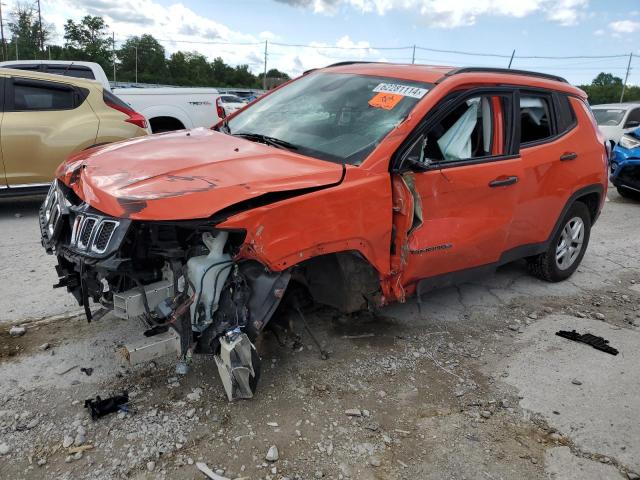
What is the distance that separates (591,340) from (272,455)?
2683mm

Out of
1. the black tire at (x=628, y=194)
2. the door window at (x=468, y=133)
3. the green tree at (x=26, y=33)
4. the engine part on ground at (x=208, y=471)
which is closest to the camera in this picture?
the engine part on ground at (x=208, y=471)

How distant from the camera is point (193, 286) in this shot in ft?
8.86

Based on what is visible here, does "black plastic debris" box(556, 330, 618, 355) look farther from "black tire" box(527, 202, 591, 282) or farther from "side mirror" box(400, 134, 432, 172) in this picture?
"side mirror" box(400, 134, 432, 172)

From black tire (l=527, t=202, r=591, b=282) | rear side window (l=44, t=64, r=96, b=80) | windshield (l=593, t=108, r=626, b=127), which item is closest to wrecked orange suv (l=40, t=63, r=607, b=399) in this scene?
black tire (l=527, t=202, r=591, b=282)

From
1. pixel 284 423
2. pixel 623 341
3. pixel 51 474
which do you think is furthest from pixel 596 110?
pixel 51 474

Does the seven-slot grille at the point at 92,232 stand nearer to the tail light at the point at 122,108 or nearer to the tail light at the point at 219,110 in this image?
the tail light at the point at 122,108

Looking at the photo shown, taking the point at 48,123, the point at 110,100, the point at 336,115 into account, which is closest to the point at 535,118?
the point at 336,115

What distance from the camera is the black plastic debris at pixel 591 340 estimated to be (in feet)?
12.6

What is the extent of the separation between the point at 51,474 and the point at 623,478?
267 centimetres

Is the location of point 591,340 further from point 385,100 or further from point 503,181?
point 385,100

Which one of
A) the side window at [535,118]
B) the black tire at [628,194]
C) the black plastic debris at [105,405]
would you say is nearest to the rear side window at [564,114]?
the side window at [535,118]

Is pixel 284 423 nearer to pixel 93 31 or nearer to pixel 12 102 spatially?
pixel 12 102

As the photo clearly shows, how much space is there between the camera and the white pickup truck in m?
9.03

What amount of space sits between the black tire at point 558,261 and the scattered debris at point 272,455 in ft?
10.8
